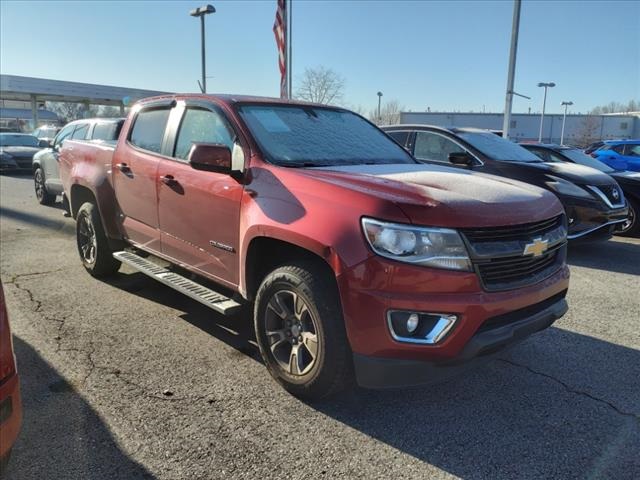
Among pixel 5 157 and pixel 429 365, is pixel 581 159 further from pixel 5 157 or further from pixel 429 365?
pixel 5 157

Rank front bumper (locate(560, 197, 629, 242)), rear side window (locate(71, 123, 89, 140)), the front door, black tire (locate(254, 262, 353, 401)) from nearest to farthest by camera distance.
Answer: black tire (locate(254, 262, 353, 401)), the front door, front bumper (locate(560, 197, 629, 242)), rear side window (locate(71, 123, 89, 140))

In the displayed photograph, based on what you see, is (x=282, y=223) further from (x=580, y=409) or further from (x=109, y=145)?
(x=109, y=145)

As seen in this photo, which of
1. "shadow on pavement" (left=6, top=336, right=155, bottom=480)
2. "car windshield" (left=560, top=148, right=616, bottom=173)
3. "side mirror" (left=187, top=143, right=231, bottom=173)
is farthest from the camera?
"car windshield" (left=560, top=148, right=616, bottom=173)

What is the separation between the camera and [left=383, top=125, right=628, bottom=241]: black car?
6961 millimetres

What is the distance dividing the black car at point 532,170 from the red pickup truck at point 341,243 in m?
3.10

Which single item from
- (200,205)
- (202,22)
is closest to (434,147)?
(200,205)

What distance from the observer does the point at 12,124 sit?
62.6 metres

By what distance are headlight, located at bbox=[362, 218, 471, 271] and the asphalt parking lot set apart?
101 centimetres

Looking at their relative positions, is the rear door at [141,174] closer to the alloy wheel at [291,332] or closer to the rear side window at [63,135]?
the alloy wheel at [291,332]

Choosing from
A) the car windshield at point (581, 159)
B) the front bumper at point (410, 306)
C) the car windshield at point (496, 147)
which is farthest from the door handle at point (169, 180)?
the car windshield at point (581, 159)

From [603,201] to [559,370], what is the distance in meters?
4.30

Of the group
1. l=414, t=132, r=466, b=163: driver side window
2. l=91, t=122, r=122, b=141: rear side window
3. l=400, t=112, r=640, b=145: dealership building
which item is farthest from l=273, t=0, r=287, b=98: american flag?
l=400, t=112, r=640, b=145: dealership building

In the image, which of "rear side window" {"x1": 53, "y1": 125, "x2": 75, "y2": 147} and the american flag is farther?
the american flag

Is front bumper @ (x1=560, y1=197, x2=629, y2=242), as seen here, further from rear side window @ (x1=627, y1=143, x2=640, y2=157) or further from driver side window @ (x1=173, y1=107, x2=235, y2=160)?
rear side window @ (x1=627, y1=143, x2=640, y2=157)
